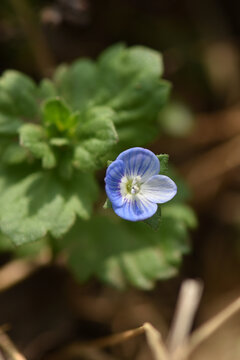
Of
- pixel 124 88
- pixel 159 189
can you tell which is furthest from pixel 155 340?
pixel 124 88

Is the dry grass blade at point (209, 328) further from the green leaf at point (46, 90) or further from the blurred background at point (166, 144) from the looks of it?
the green leaf at point (46, 90)

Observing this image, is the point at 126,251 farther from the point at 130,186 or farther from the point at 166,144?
the point at 166,144

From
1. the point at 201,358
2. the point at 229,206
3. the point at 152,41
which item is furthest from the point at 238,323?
the point at 152,41

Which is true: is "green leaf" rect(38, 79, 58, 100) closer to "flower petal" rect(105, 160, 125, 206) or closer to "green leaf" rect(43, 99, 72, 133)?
"green leaf" rect(43, 99, 72, 133)

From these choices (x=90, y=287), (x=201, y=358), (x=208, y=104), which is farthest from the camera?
(x=208, y=104)

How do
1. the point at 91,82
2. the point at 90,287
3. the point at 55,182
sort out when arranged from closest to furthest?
1. the point at 55,182
2. the point at 91,82
3. the point at 90,287

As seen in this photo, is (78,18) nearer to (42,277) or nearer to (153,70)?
(153,70)
